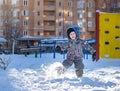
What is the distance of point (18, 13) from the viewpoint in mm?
67750

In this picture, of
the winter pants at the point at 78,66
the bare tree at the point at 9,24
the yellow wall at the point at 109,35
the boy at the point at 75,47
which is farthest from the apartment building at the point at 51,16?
the boy at the point at 75,47

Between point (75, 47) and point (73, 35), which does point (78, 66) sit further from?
point (73, 35)

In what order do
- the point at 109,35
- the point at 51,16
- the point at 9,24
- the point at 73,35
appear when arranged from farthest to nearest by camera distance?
1. the point at 51,16
2. the point at 9,24
3. the point at 109,35
4. the point at 73,35

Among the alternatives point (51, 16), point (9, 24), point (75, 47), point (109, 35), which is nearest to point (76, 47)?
point (75, 47)

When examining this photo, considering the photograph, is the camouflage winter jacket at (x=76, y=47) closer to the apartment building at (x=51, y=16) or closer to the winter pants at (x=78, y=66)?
the winter pants at (x=78, y=66)

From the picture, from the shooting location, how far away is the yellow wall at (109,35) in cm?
1645

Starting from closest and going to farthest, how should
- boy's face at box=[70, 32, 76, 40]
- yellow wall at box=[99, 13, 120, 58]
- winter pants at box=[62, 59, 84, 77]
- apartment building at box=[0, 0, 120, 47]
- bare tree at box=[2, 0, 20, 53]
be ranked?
winter pants at box=[62, 59, 84, 77] → boy's face at box=[70, 32, 76, 40] → yellow wall at box=[99, 13, 120, 58] → bare tree at box=[2, 0, 20, 53] → apartment building at box=[0, 0, 120, 47]

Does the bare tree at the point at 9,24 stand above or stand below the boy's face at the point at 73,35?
below

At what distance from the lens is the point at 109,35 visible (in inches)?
656

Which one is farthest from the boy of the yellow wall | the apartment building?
the apartment building

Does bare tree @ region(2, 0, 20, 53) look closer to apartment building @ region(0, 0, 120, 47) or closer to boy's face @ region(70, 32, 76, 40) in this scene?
apartment building @ region(0, 0, 120, 47)

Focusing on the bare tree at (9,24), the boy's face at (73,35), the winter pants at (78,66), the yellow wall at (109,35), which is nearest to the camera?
the winter pants at (78,66)

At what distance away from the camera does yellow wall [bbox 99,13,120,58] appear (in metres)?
16.5

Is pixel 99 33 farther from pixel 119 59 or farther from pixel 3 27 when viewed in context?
pixel 3 27
